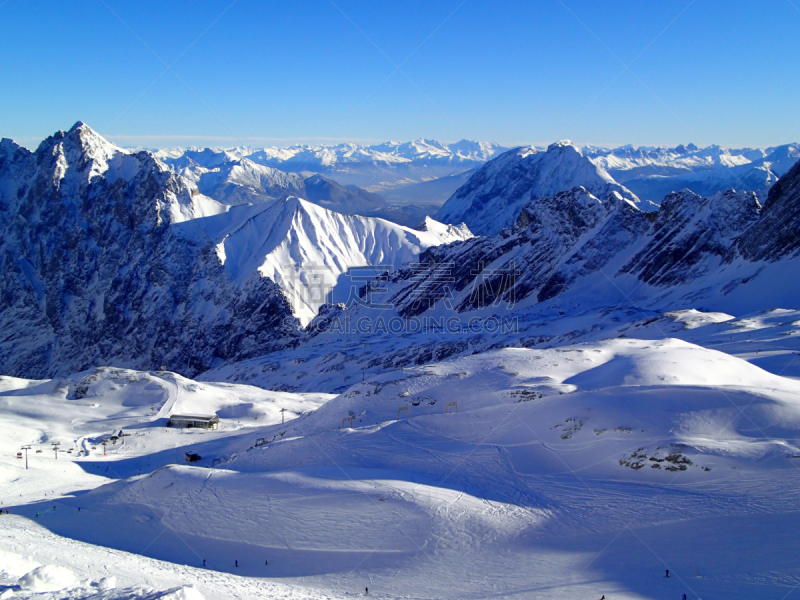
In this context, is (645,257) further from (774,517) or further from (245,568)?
(245,568)

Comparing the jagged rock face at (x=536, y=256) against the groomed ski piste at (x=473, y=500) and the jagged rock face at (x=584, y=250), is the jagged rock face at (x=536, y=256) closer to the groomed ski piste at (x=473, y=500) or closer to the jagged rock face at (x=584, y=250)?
the jagged rock face at (x=584, y=250)

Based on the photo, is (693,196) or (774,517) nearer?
(774,517)

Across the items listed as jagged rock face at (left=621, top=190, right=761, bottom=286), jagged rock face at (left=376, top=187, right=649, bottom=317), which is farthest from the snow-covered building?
jagged rock face at (left=621, top=190, right=761, bottom=286)

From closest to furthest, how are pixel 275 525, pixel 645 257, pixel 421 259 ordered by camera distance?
pixel 275 525 → pixel 645 257 → pixel 421 259

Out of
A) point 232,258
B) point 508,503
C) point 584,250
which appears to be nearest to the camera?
point 508,503

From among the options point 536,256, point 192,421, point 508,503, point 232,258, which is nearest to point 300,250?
point 232,258

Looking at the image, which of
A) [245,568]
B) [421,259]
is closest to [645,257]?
[421,259]

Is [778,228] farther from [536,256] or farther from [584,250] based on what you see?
[536,256]

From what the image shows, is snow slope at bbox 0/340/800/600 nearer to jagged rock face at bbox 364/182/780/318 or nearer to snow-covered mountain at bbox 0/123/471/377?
jagged rock face at bbox 364/182/780/318
